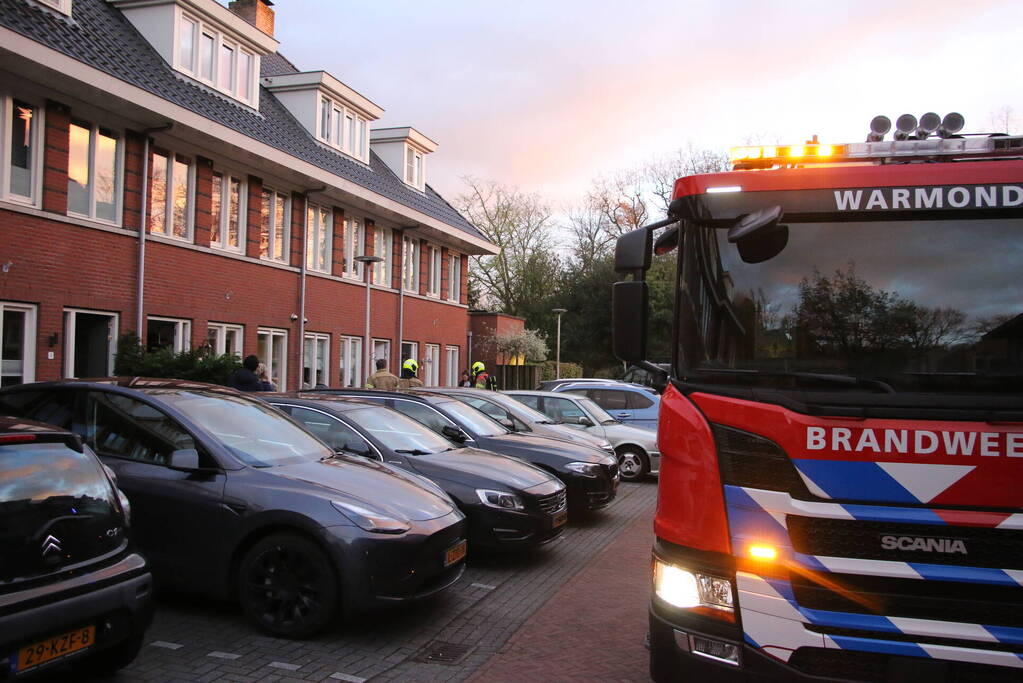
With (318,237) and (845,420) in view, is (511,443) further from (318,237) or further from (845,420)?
(318,237)

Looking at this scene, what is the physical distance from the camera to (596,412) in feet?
49.4

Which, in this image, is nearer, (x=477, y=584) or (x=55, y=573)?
(x=55, y=573)

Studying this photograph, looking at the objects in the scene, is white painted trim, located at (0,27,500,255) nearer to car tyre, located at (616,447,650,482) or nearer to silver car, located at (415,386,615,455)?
silver car, located at (415,386,615,455)

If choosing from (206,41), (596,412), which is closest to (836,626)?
(596,412)

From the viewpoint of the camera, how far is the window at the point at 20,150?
39.4 feet

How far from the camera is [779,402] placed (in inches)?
145

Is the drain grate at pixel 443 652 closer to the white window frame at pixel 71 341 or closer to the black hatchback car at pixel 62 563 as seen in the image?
the black hatchback car at pixel 62 563

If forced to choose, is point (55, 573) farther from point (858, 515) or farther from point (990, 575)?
point (990, 575)

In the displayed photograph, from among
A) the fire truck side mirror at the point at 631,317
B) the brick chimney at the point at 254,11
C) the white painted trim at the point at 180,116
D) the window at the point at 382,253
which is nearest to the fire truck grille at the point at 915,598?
the fire truck side mirror at the point at 631,317

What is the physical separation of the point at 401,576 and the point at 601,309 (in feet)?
126

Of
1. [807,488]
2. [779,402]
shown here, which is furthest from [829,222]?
[807,488]

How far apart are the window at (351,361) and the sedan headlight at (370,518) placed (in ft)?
53.6

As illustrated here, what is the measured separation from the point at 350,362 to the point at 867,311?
63.2 feet

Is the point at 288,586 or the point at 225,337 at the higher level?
the point at 225,337
